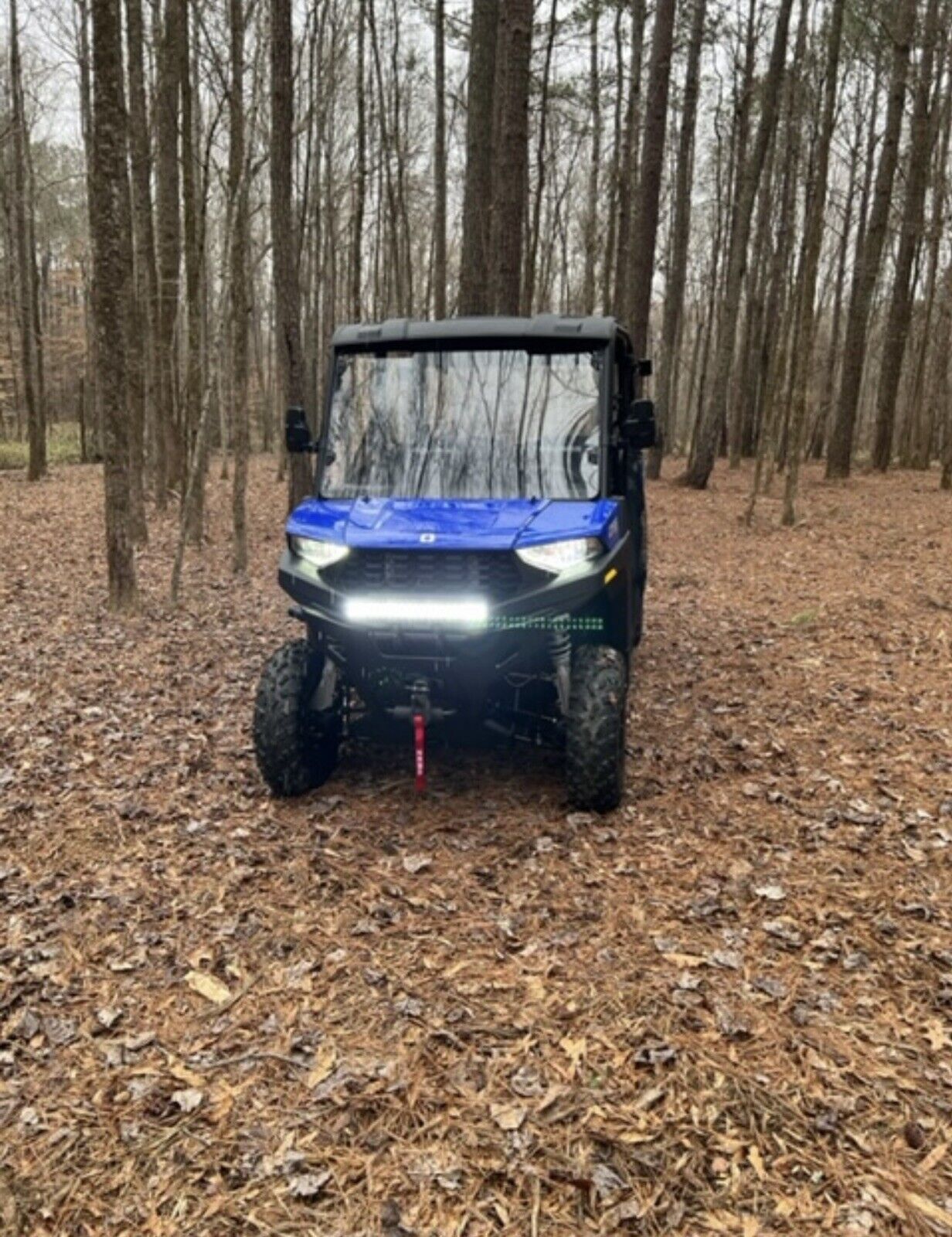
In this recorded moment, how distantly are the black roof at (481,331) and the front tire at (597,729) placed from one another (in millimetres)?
1909

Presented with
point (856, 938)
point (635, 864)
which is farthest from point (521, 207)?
point (856, 938)

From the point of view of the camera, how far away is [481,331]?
17.3ft

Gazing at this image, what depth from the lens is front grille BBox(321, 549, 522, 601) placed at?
173 inches

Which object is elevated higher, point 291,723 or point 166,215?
point 166,215

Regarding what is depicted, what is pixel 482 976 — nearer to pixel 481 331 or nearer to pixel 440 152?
pixel 481 331

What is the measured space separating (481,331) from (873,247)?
1500 cm

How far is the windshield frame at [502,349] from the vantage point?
5.11 metres

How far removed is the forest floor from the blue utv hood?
1.52m

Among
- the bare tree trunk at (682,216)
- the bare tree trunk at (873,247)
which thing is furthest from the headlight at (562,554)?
the bare tree trunk at (873,247)

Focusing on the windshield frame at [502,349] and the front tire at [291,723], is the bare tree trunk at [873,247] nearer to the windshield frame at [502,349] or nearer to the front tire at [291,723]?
the windshield frame at [502,349]

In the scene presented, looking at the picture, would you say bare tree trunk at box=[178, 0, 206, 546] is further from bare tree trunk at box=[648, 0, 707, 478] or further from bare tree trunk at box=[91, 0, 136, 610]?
bare tree trunk at box=[648, 0, 707, 478]

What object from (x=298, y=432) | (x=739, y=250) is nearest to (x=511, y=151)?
(x=298, y=432)

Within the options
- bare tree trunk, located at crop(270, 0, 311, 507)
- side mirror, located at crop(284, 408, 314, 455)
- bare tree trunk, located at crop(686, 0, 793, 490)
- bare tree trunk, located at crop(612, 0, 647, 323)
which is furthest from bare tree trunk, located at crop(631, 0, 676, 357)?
side mirror, located at crop(284, 408, 314, 455)

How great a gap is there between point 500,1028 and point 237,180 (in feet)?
32.7
